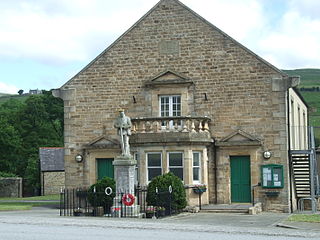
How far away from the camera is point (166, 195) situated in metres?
23.8

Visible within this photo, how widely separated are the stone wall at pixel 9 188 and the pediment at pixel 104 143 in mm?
23366

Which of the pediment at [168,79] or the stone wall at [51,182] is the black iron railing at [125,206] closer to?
the pediment at [168,79]

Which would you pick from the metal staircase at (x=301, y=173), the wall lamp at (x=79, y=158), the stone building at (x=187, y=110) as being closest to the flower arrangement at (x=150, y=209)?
the stone building at (x=187, y=110)

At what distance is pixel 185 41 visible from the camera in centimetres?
2895

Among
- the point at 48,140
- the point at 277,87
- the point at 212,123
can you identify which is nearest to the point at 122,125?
the point at 212,123

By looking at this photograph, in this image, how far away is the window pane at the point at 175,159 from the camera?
27438 millimetres

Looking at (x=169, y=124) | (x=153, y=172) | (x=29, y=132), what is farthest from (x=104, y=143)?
(x=29, y=132)

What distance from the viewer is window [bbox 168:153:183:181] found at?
2742 cm

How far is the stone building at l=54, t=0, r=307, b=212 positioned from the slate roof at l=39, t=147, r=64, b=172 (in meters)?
24.0

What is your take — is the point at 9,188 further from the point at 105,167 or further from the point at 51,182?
the point at 105,167

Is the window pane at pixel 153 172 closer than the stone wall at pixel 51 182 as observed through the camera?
Yes

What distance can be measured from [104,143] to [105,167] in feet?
Answer: 4.06

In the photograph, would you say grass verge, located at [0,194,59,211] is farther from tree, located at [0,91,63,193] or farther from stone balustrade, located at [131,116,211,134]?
tree, located at [0,91,63,193]

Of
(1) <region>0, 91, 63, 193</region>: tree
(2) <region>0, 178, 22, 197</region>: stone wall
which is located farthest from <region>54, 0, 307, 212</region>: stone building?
(1) <region>0, 91, 63, 193</region>: tree
